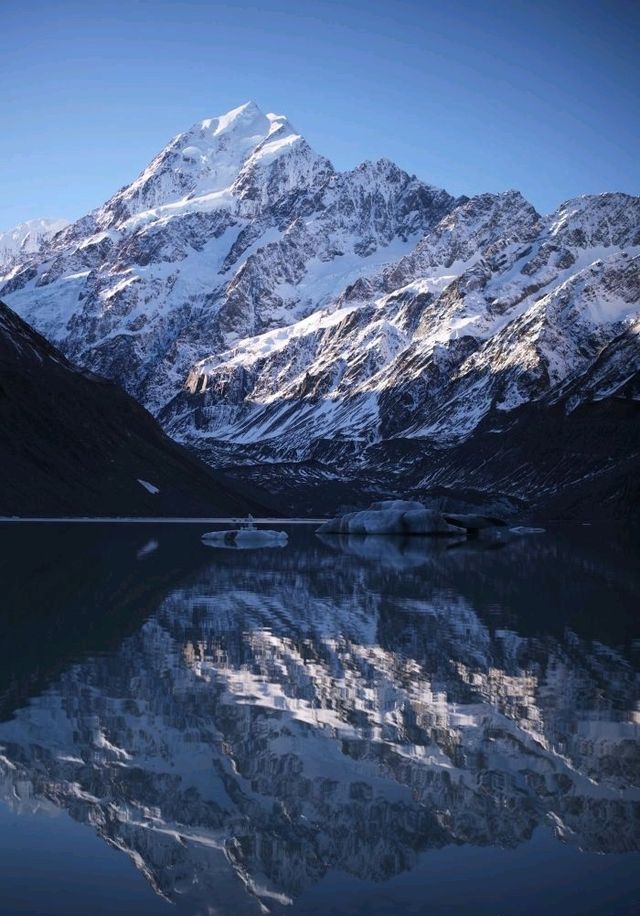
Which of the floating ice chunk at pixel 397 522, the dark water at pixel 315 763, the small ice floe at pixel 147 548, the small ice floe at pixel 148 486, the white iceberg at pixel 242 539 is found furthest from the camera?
the small ice floe at pixel 148 486

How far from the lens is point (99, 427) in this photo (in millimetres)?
194500

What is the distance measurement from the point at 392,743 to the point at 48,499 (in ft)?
487

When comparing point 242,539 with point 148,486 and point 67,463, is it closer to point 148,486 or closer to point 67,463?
point 67,463

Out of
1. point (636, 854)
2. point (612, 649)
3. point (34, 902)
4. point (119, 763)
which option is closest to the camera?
point (34, 902)

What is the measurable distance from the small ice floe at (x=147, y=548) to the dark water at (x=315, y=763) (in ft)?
116

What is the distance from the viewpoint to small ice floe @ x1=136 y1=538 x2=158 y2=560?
78.2m

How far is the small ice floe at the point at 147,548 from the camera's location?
78188 mm

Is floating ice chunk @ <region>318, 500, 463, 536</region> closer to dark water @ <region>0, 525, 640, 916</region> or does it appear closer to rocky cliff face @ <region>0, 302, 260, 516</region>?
rocky cliff face @ <region>0, 302, 260, 516</region>

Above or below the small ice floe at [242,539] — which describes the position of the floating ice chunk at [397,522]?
above

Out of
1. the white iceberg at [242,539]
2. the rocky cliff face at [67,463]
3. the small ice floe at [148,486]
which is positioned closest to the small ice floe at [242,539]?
the white iceberg at [242,539]

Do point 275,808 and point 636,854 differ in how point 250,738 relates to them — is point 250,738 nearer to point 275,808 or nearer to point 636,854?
point 275,808

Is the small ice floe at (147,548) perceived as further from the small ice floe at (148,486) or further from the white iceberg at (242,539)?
the small ice floe at (148,486)

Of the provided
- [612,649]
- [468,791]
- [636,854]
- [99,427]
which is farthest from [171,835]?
[99,427]

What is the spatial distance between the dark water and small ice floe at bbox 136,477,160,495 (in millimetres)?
145876
